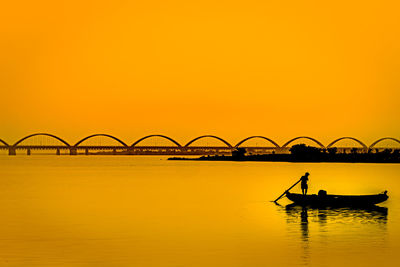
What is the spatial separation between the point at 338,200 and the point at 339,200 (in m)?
0.07

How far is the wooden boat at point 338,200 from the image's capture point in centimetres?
5147

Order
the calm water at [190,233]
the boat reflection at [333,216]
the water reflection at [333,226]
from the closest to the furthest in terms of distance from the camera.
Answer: the calm water at [190,233] < the water reflection at [333,226] < the boat reflection at [333,216]

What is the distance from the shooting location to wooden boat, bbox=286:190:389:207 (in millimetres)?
51469

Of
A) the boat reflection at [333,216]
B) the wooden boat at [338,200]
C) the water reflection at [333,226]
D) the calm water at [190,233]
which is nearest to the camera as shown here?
the calm water at [190,233]

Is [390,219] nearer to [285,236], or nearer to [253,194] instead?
[285,236]

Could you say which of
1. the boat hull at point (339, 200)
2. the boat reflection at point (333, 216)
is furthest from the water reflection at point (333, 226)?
the boat hull at point (339, 200)

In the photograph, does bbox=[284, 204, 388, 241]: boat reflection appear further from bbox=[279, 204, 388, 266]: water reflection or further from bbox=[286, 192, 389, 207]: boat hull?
bbox=[286, 192, 389, 207]: boat hull

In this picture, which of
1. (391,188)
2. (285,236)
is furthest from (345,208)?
(391,188)

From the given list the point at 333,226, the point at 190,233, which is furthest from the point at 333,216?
the point at 190,233

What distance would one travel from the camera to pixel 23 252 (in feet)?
104

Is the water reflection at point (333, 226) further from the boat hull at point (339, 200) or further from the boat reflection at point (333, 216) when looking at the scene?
the boat hull at point (339, 200)

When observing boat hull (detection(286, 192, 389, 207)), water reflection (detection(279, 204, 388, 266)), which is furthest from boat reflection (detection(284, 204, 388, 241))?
boat hull (detection(286, 192, 389, 207))

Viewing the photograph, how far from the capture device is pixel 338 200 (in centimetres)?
5212

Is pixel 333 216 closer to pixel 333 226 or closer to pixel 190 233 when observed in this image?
pixel 333 226
